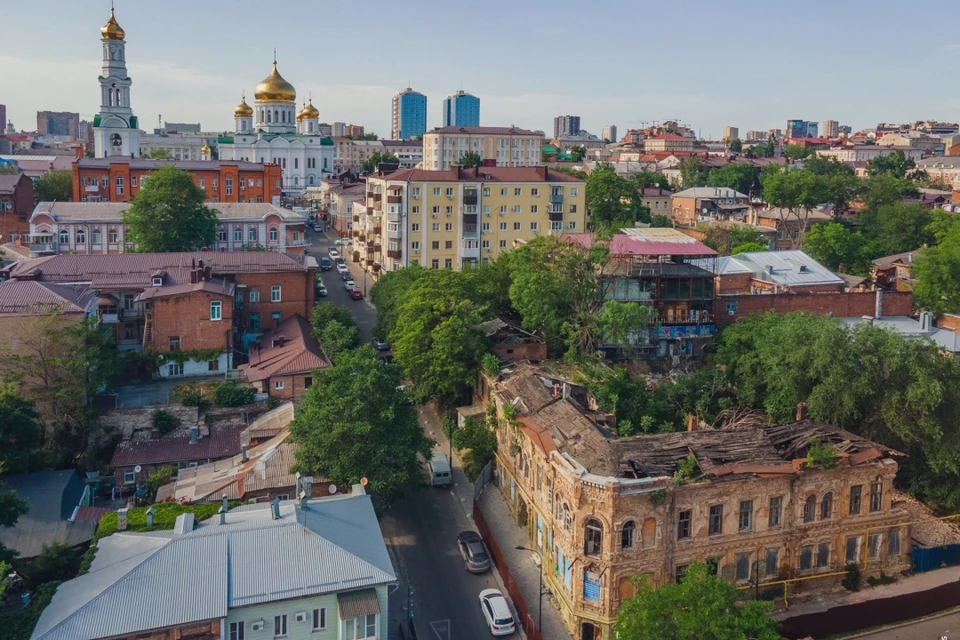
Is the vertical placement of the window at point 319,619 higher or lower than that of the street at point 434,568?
higher

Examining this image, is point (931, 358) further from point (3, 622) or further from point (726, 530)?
point (3, 622)

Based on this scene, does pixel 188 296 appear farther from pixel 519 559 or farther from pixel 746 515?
pixel 746 515

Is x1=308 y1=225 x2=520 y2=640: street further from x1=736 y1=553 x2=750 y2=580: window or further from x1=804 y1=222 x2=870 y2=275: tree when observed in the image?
x1=804 y1=222 x2=870 y2=275: tree

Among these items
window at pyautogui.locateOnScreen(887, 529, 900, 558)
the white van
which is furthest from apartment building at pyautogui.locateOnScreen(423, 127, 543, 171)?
window at pyautogui.locateOnScreen(887, 529, 900, 558)

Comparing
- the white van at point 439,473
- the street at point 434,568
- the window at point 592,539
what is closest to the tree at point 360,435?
the street at point 434,568

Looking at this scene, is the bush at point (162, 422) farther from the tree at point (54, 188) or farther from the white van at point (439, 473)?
the tree at point (54, 188)

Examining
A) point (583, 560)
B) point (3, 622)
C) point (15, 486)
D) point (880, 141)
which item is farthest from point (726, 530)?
point (880, 141)

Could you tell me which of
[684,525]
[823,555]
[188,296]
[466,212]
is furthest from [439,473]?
[466,212]
